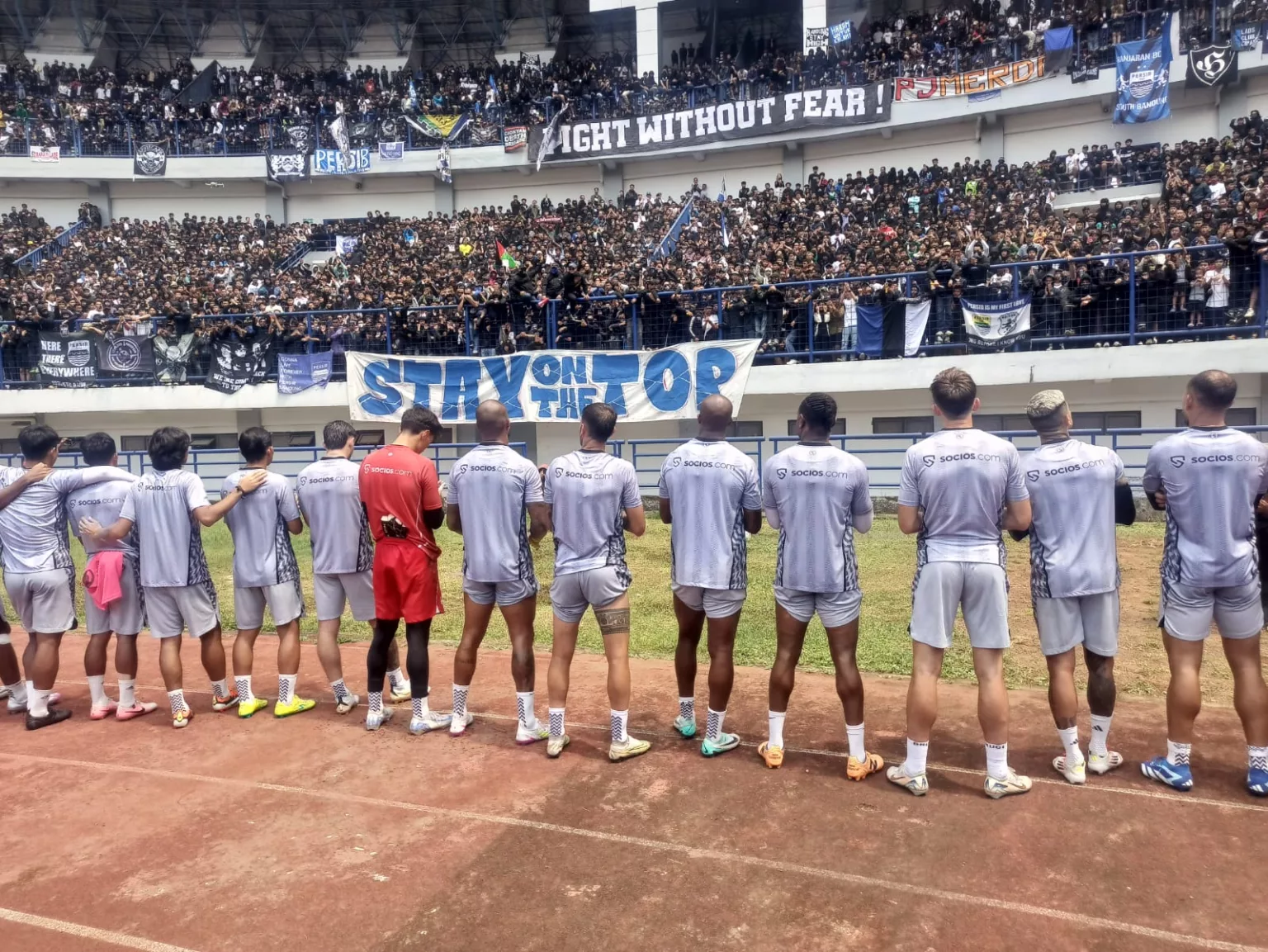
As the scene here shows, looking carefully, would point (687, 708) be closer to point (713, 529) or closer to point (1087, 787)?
point (713, 529)

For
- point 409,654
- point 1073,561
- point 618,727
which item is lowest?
point 618,727

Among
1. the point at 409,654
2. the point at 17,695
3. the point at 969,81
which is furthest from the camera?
the point at 969,81

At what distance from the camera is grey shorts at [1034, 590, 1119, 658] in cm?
443

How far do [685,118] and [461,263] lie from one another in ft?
24.3

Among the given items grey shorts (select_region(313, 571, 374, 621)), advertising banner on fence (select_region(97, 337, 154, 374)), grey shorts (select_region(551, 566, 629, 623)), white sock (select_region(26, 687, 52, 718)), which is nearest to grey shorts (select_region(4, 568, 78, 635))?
white sock (select_region(26, 687, 52, 718))

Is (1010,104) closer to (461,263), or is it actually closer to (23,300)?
(461,263)

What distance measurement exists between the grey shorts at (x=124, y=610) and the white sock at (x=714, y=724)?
376 cm

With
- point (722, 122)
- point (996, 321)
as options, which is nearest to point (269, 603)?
point (996, 321)

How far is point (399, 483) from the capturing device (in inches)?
206

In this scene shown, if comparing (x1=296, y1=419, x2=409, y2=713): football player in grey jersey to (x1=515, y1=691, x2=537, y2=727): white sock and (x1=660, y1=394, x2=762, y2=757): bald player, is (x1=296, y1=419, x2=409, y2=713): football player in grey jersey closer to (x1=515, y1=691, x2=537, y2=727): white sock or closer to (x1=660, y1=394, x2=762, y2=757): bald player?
(x1=515, y1=691, x2=537, y2=727): white sock

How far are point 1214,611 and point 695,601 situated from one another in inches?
102

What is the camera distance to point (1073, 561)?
14.4 ft

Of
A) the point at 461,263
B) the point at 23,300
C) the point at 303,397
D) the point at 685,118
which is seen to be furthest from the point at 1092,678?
the point at 23,300

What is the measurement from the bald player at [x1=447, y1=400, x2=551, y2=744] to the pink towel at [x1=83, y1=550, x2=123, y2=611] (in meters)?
2.31
